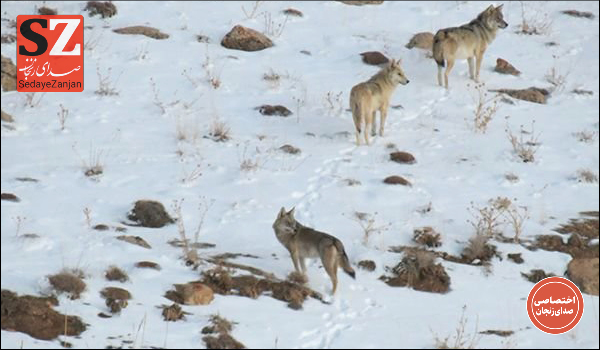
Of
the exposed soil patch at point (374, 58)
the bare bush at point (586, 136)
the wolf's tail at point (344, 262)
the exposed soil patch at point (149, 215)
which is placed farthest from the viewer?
the exposed soil patch at point (374, 58)

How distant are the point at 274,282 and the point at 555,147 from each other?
7028mm

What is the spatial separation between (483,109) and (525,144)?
1714 mm

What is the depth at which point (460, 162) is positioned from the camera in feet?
46.2

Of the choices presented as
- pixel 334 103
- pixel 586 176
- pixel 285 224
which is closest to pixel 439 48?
pixel 334 103

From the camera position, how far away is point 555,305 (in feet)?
30.3

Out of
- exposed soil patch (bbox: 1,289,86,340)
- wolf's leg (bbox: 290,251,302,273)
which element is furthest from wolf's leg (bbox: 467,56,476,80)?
exposed soil patch (bbox: 1,289,86,340)

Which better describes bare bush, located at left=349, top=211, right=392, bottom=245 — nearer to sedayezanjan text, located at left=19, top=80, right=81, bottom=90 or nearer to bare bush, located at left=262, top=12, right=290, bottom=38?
sedayezanjan text, located at left=19, top=80, right=81, bottom=90

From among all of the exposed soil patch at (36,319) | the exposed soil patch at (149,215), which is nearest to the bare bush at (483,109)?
the exposed soil patch at (149,215)

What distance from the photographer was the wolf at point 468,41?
17125mm

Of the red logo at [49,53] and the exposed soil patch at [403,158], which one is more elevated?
the exposed soil patch at [403,158]

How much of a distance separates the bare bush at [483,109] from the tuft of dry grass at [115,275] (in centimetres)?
790

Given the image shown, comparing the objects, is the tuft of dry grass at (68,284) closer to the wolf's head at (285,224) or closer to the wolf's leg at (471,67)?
the wolf's head at (285,224)

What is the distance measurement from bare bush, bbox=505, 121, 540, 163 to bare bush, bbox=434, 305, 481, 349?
586 cm

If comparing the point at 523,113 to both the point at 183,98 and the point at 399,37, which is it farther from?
the point at 183,98
